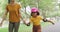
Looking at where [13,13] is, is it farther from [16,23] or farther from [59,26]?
[59,26]

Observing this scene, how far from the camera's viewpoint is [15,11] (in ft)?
8.46

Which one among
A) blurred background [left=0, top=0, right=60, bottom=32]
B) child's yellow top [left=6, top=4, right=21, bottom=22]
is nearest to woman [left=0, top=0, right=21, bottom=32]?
child's yellow top [left=6, top=4, right=21, bottom=22]

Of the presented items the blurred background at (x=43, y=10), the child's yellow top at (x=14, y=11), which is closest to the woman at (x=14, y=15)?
the child's yellow top at (x=14, y=11)

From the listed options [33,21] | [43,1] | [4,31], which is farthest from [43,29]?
[33,21]

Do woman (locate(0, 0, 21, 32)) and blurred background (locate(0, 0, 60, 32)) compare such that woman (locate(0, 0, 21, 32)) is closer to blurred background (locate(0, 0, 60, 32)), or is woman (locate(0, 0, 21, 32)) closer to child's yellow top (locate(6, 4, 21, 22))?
child's yellow top (locate(6, 4, 21, 22))

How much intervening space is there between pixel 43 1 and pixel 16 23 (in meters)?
1.29

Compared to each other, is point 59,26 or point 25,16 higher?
point 25,16

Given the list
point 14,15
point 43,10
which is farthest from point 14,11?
point 43,10

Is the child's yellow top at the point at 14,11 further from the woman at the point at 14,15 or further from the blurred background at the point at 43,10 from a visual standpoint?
the blurred background at the point at 43,10

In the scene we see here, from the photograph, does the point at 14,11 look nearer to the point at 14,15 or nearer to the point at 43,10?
the point at 14,15

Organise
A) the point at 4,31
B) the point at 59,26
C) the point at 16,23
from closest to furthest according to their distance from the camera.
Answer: the point at 16,23, the point at 4,31, the point at 59,26

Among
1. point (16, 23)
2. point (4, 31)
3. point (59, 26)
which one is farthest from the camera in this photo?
point (59, 26)

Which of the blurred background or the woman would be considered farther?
the blurred background

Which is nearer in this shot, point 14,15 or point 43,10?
point 14,15
